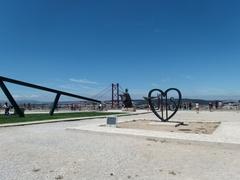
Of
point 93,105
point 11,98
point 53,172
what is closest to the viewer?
point 53,172

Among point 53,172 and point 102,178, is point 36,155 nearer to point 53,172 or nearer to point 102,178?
point 53,172

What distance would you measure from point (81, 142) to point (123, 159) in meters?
3.19

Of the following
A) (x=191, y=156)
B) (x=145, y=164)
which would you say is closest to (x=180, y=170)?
(x=145, y=164)

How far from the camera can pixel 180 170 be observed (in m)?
6.43

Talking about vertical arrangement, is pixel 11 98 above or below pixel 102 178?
above

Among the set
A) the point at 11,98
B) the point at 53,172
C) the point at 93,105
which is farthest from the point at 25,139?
the point at 93,105

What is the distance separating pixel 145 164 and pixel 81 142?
395cm

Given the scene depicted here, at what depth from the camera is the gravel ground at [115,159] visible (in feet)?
20.1

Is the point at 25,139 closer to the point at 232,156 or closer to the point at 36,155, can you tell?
the point at 36,155

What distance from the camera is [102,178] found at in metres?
5.90

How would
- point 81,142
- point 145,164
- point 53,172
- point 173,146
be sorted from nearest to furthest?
point 53,172
point 145,164
point 173,146
point 81,142

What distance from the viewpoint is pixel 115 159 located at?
300 inches

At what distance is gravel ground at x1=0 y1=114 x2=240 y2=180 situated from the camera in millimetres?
6132

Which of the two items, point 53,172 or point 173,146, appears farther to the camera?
point 173,146
